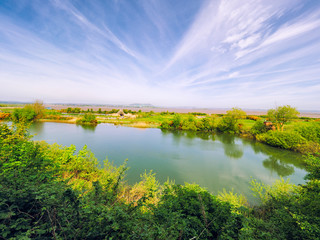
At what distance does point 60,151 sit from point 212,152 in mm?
18431

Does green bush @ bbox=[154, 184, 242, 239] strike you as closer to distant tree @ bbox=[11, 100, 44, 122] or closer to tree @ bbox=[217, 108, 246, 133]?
tree @ bbox=[217, 108, 246, 133]

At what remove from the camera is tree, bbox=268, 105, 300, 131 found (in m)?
21.7

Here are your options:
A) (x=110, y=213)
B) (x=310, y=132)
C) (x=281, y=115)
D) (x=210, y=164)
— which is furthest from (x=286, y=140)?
(x=110, y=213)

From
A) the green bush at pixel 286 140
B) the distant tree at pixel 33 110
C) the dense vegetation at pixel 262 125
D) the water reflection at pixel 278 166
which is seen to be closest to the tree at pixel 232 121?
the dense vegetation at pixel 262 125

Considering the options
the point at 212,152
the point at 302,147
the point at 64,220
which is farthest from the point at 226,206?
the point at 302,147

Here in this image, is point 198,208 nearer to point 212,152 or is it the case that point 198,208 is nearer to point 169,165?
point 169,165

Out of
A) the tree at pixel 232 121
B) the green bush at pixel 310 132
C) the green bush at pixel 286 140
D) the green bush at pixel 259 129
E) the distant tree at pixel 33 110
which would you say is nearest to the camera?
the green bush at pixel 310 132

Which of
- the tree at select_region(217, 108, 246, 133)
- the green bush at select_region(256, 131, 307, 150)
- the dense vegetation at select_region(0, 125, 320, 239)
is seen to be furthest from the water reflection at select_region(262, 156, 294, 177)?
the tree at select_region(217, 108, 246, 133)

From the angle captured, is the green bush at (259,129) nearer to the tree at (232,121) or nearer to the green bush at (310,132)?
the tree at (232,121)

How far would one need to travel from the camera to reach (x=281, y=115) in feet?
74.3

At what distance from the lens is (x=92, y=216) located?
6.57ft

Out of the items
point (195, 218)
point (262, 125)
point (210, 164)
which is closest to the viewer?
point (195, 218)

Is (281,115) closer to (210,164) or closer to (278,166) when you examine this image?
(278,166)

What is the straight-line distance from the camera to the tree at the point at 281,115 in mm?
21723
